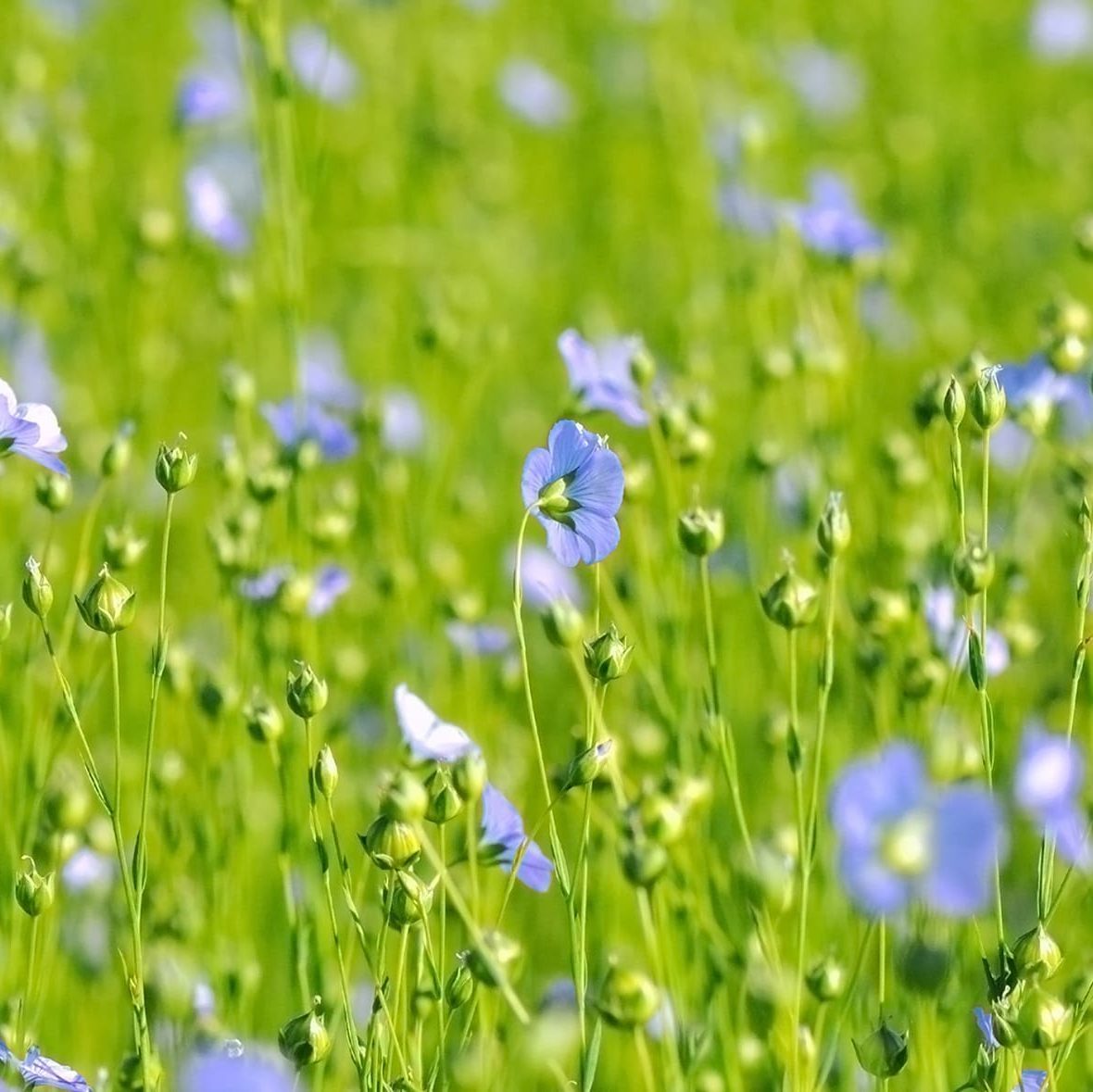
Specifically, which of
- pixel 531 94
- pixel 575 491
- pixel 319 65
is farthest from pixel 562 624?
pixel 531 94

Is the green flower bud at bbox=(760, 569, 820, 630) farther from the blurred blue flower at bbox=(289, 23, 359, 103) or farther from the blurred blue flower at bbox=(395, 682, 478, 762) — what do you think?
the blurred blue flower at bbox=(289, 23, 359, 103)

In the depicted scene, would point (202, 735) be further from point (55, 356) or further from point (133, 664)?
point (55, 356)

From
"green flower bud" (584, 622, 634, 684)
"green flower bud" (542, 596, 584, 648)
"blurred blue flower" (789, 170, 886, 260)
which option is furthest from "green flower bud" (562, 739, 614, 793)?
"blurred blue flower" (789, 170, 886, 260)

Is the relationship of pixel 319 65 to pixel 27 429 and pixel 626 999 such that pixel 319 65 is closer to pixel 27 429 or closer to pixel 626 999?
pixel 27 429

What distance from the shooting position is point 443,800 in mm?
1238

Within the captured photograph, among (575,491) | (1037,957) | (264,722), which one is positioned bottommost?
(1037,957)

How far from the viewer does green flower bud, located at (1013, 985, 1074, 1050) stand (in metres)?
1.16

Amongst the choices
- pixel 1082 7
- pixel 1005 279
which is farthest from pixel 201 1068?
pixel 1082 7

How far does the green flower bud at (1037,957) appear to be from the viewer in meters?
1.22

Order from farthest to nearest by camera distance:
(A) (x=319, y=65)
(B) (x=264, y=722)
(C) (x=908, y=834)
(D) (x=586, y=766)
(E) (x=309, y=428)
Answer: (A) (x=319, y=65) → (E) (x=309, y=428) → (B) (x=264, y=722) → (D) (x=586, y=766) → (C) (x=908, y=834)

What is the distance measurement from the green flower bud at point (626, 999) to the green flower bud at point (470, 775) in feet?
0.56

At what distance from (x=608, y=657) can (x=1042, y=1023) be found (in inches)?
16.1

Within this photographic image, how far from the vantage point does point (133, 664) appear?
2381 mm

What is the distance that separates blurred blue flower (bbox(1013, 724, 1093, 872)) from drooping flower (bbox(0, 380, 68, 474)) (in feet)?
2.89
